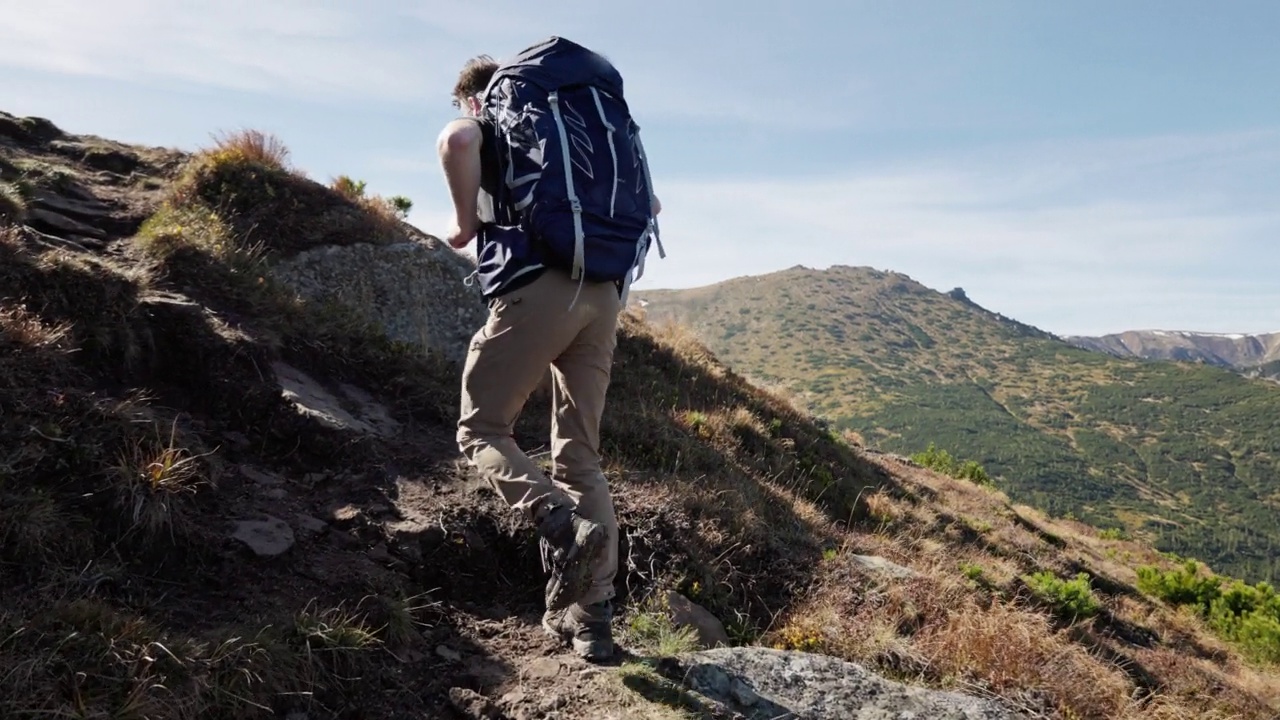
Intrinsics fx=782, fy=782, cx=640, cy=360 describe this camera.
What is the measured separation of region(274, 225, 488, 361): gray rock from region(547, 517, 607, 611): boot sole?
4.29m

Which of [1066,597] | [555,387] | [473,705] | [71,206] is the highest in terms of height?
[71,206]

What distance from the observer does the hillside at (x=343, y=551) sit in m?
2.78

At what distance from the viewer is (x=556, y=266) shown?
3006 mm

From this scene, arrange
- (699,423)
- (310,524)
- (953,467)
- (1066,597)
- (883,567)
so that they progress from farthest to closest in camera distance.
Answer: (953,467) < (699,423) < (1066,597) < (883,567) < (310,524)

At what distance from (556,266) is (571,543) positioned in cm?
107

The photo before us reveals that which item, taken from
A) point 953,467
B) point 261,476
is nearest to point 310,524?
point 261,476

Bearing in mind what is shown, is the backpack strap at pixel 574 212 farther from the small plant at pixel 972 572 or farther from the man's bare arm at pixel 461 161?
the small plant at pixel 972 572

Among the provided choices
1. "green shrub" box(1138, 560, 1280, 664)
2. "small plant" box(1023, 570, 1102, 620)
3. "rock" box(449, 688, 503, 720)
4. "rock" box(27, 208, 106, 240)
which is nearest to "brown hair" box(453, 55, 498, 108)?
"rock" box(449, 688, 503, 720)

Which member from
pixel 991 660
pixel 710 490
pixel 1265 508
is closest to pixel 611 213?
pixel 991 660

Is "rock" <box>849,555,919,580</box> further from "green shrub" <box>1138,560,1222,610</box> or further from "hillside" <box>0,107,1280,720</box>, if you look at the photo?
"green shrub" <box>1138,560,1222,610</box>

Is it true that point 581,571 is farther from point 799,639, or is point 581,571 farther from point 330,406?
point 330,406

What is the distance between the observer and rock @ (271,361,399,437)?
15.6 feet

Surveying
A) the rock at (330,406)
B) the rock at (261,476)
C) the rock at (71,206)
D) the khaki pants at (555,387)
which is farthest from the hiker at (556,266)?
the rock at (71,206)

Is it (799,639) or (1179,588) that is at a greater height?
(799,639)
